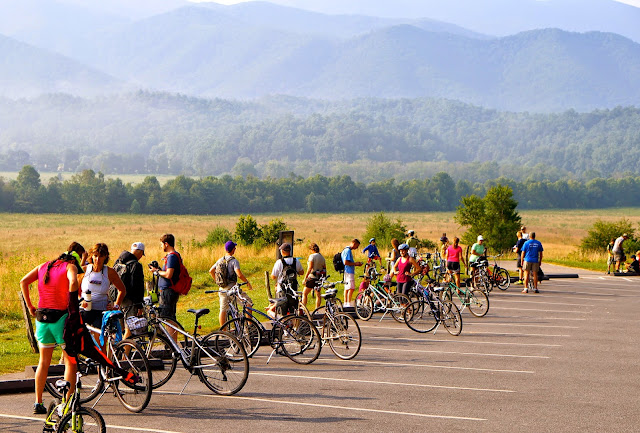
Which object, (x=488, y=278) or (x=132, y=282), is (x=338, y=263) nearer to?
(x=132, y=282)

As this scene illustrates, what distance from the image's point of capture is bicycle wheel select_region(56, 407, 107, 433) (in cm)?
649

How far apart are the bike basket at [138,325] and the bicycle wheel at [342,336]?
399cm

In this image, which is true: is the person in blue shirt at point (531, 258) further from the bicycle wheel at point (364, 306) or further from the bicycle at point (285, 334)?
the bicycle at point (285, 334)

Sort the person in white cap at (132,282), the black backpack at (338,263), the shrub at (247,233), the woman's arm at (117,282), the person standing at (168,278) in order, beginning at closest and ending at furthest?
the woman's arm at (117,282), the person in white cap at (132,282), the person standing at (168,278), the black backpack at (338,263), the shrub at (247,233)

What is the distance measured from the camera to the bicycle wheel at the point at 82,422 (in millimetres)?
6492

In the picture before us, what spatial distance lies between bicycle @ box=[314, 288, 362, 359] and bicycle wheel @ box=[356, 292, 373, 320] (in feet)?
15.8

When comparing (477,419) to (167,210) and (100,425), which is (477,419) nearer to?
(100,425)

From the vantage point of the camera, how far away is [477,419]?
9.23 m

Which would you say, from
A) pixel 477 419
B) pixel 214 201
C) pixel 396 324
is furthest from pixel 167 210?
pixel 477 419

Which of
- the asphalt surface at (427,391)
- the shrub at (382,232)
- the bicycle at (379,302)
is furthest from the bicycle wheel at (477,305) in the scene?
the shrub at (382,232)

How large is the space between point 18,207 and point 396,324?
121018 mm

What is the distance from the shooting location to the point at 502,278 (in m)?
26.4

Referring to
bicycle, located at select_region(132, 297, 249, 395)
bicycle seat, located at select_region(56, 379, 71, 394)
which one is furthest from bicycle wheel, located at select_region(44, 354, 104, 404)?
bicycle seat, located at select_region(56, 379, 71, 394)

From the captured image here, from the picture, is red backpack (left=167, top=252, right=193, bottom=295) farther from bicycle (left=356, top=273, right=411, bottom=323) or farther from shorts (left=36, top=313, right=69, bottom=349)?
bicycle (left=356, top=273, right=411, bottom=323)
